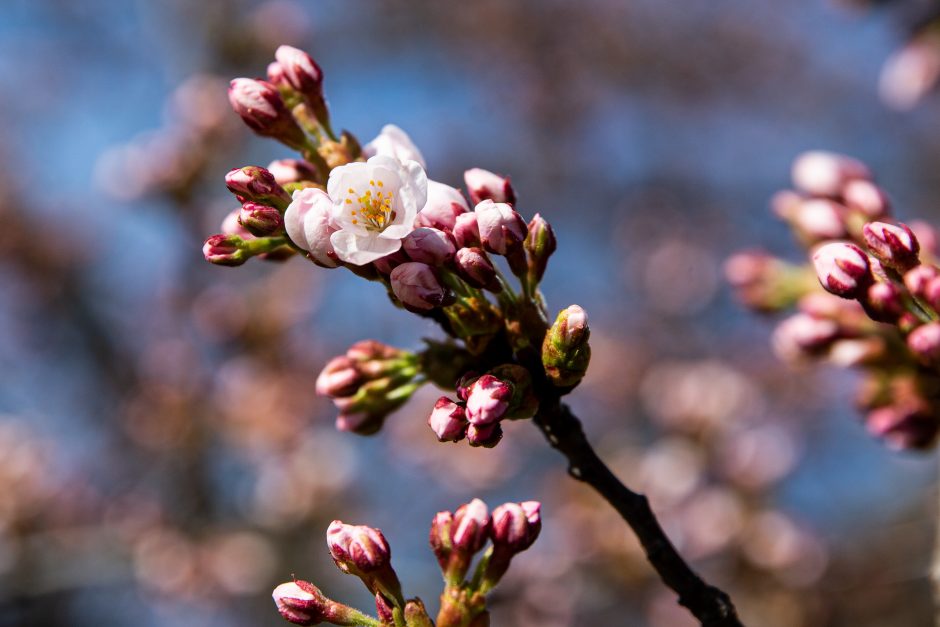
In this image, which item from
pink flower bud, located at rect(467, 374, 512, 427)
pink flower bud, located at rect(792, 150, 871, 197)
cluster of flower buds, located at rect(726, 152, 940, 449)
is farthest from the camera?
pink flower bud, located at rect(792, 150, 871, 197)

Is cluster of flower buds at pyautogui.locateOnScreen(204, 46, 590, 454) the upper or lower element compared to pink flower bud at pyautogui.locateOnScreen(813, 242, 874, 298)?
lower

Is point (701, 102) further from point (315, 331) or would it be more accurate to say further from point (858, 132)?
point (315, 331)

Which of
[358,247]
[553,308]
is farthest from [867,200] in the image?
[553,308]

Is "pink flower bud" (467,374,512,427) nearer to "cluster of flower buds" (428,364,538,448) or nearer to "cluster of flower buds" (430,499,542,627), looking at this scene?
"cluster of flower buds" (428,364,538,448)

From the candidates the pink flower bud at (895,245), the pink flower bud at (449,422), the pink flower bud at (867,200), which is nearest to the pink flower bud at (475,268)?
the pink flower bud at (449,422)

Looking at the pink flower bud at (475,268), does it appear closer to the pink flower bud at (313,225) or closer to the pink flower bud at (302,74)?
the pink flower bud at (313,225)

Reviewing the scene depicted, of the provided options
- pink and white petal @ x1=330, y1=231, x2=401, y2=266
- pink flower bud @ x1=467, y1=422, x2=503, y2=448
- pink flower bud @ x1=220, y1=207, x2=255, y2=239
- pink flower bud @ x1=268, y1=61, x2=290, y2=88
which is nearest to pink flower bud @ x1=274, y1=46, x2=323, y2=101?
pink flower bud @ x1=268, y1=61, x2=290, y2=88

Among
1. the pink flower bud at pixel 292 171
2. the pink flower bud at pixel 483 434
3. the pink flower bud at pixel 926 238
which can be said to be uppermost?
the pink flower bud at pixel 926 238
